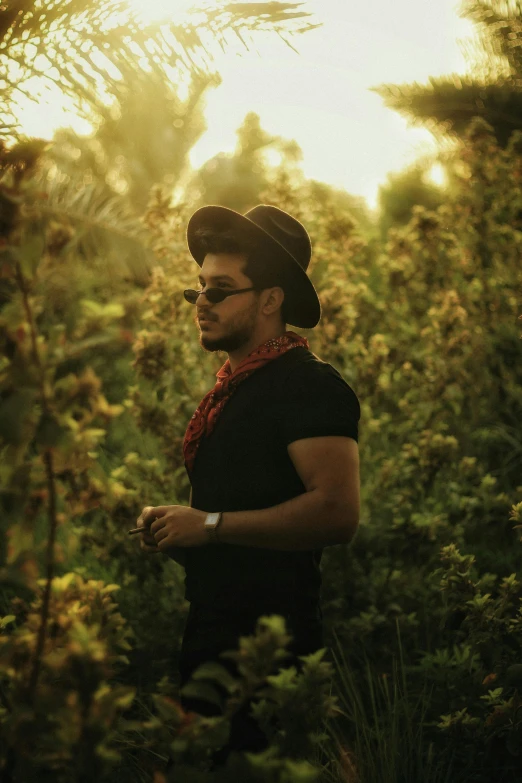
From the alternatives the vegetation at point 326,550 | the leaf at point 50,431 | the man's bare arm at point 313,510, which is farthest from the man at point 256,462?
the leaf at point 50,431

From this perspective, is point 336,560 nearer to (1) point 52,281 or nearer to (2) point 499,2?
(1) point 52,281

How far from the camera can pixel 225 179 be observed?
122 ft

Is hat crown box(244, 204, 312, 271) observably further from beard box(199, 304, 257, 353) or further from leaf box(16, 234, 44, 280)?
leaf box(16, 234, 44, 280)

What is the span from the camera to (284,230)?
2682mm

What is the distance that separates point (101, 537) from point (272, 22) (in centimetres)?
252

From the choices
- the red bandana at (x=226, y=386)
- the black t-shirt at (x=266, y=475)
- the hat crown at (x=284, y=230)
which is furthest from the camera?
the hat crown at (x=284, y=230)

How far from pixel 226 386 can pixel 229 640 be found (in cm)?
78

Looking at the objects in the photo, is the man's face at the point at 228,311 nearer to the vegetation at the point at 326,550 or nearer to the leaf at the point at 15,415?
the vegetation at the point at 326,550

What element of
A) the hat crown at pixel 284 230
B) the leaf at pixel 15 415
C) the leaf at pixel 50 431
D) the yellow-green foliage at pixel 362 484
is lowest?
the yellow-green foliage at pixel 362 484

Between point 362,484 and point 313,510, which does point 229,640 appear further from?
point 362,484

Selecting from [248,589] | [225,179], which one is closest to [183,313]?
[248,589]

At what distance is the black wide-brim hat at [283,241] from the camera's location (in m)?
2.56

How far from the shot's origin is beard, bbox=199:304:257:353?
2508mm

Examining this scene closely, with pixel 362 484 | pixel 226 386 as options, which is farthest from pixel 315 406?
pixel 362 484
